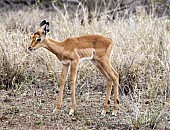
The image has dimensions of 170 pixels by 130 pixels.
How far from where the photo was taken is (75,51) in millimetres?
6992

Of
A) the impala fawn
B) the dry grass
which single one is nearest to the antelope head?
the impala fawn

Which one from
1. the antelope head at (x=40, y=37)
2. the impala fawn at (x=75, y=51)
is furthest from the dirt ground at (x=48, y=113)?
the antelope head at (x=40, y=37)

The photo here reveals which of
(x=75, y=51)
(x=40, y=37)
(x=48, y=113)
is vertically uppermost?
(x=40, y=37)

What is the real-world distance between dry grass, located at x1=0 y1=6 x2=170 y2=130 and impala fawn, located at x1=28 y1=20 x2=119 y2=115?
0.31 meters

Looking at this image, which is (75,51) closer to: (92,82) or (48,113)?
(48,113)

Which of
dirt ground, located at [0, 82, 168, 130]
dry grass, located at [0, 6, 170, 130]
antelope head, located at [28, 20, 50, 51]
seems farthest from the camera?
antelope head, located at [28, 20, 50, 51]

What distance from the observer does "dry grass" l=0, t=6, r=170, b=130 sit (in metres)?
6.64

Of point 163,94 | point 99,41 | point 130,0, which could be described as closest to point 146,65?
point 163,94

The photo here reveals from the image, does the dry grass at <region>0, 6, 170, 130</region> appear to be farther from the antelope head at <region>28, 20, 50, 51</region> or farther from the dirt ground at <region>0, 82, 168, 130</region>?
the antelope head at <region>28, 20, 50, 51</region>

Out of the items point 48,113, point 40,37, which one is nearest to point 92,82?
point 48,113

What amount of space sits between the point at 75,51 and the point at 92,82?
77.0 inches

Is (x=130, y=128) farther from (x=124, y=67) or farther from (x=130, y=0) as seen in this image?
(x=130, y=0)

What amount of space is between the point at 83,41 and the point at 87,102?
121 cm

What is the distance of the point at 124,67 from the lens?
8539mm
